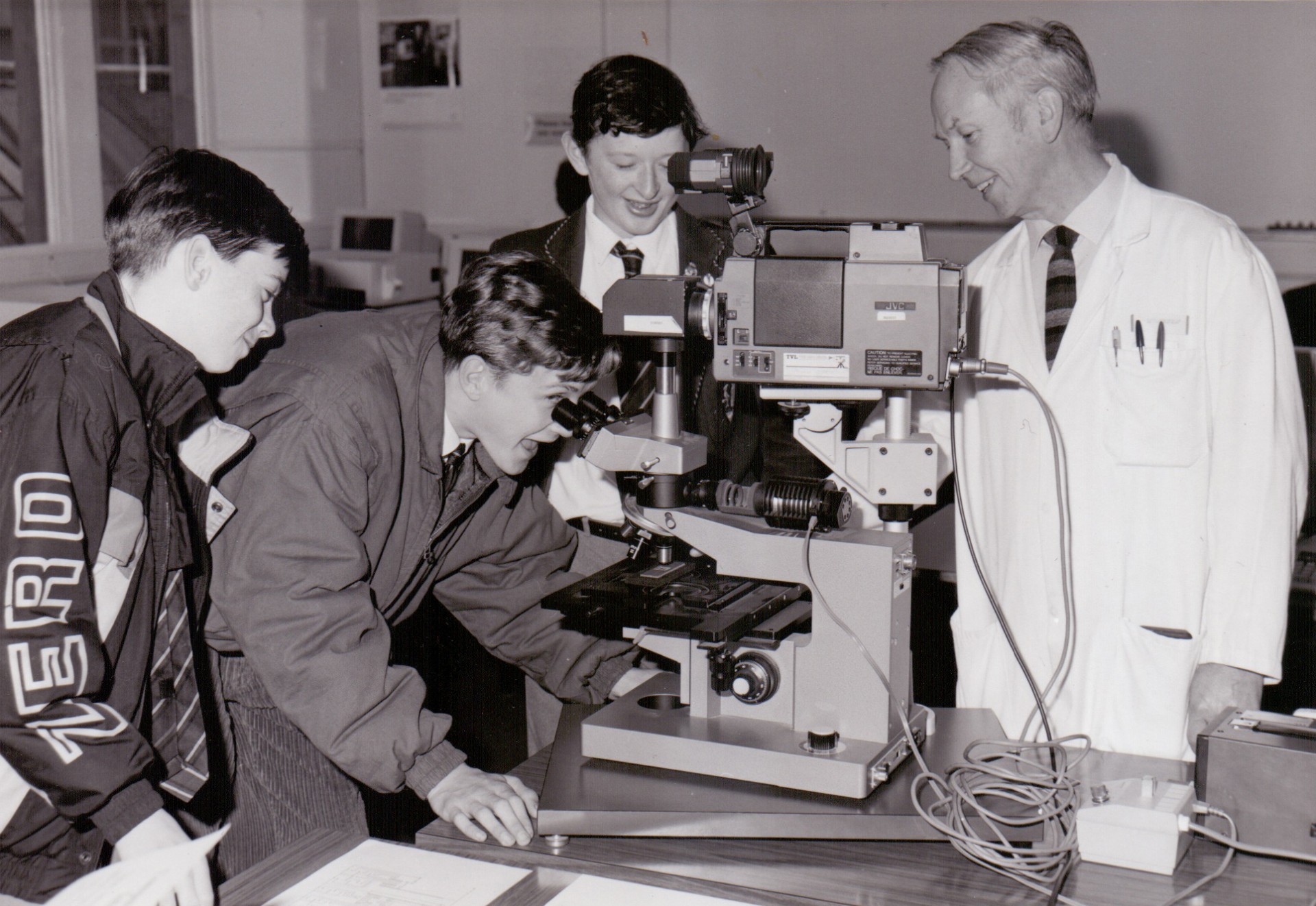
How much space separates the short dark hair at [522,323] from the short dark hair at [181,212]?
27 centimetres

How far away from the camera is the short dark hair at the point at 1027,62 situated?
1.63 meters

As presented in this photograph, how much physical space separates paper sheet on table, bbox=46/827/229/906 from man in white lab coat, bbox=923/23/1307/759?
3.95ft

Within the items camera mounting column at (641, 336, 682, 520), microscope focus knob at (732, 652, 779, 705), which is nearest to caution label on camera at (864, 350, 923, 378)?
camera mounting column at (641, 336, 682, 520)

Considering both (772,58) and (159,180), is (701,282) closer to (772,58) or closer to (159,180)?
(159,180)

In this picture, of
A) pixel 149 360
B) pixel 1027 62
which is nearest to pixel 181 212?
pixel 149 360

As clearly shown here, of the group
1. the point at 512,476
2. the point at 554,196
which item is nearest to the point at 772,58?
the point at 554,196

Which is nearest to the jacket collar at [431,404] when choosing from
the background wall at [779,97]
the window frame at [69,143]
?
the window frame at [69,143]

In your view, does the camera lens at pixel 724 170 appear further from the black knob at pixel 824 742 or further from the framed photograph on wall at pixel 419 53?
the framed photograph on wall at pixel 419 53

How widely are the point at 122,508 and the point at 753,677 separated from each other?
2.27 feet

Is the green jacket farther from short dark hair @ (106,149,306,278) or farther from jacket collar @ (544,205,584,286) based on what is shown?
jacket collar @ (544,205,584,286)

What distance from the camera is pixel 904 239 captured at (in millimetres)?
1245

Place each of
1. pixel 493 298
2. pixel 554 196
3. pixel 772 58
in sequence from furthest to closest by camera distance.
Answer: pixel 554 196
pixel 772 58
pixel 493 298

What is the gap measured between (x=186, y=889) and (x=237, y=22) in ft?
12.0

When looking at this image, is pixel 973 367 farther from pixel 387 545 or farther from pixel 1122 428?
pixel 387 545
